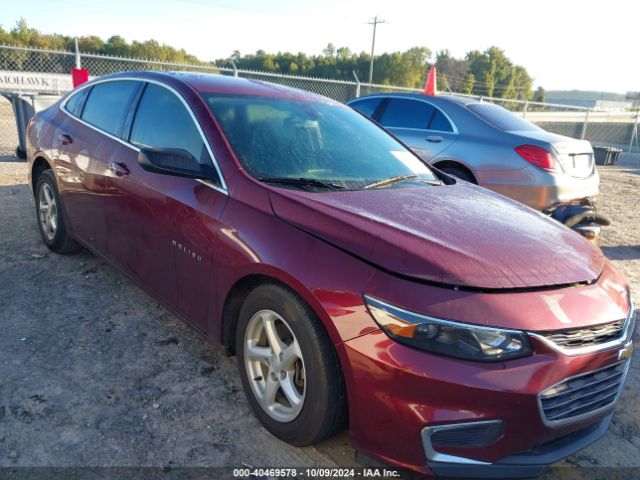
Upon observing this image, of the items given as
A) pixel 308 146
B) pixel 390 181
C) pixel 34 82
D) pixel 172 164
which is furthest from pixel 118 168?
pixel 34 82

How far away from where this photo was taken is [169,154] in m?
2.65

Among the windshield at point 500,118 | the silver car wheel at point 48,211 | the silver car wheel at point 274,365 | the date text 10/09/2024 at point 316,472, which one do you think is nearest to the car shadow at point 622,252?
the windshield at point 500,118

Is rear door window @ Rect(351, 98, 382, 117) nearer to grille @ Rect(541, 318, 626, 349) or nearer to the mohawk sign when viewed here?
grille @ Rect(541, 318, 626, 349)

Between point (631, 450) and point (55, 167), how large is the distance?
4413 millimetres

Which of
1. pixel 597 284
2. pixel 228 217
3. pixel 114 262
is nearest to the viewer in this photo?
pixel 597 284

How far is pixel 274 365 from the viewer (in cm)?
236

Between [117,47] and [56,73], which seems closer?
[56,73]

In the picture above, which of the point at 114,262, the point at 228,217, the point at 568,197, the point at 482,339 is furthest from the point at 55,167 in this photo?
the point at 568,197

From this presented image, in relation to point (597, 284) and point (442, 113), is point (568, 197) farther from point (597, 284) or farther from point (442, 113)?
point (597, 284)

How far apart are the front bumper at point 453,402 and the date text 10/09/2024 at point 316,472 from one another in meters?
0.33

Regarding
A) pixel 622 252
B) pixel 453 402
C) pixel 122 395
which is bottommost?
pixel 122 395

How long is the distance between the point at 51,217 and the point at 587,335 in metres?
4.27

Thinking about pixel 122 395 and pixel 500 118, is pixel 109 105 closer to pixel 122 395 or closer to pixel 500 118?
pixel 122 395

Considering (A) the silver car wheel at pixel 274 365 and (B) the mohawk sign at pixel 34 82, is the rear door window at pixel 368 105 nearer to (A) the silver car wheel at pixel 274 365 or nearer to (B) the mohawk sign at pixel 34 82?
(A) the silver car wheel at pixel 274 365
